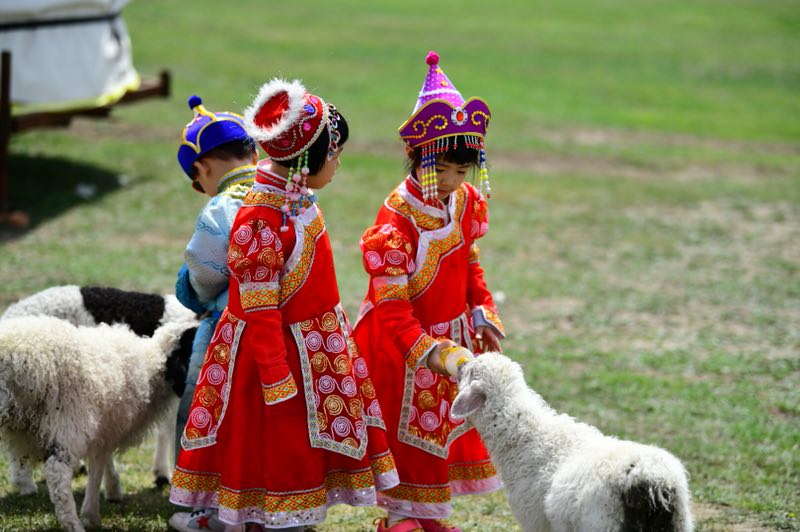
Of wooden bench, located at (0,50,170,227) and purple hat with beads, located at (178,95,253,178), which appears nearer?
purple hat with beads, located at (178,95,253,178)

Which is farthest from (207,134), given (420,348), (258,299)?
(420,348)

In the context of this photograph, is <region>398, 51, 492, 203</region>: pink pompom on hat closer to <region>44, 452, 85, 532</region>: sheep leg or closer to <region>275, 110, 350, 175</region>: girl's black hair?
<region>275, 110, 350, 175</region>: girl's black hair

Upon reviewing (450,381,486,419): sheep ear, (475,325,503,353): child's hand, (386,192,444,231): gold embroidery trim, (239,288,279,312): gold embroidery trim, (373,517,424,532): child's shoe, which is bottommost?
(373,517,424,532): child's shoe

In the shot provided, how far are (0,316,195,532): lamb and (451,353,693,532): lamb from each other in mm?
1570

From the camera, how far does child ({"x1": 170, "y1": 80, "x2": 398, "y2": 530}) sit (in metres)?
3.63

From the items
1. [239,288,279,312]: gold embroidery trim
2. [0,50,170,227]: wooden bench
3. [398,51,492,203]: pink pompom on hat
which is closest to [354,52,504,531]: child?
[398,51,492,203]: pink pompom on hat

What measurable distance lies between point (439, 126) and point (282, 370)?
1.22m

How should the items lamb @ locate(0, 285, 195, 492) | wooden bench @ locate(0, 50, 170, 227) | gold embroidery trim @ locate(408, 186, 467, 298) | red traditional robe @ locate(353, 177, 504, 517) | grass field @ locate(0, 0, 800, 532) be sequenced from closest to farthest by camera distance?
1. red traditional robe @ locate(353, 177, 504, 517)
2. gold embroidery trim @ locate(408, 186, 467, 298)
3. lamb @ locate(0, 285, 195, 492)
4. grass field @ locate(0, 0, 800, 532)
5. wooden bench @ locate(0, 50, 170, 227)

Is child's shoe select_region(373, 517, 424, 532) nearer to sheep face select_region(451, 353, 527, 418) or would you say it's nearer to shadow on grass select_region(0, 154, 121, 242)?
sheep face select_region(451, 353, 527, 418)

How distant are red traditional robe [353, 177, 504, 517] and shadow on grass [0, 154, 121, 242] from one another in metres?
6.47

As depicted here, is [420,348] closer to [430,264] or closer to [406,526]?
[430,264]

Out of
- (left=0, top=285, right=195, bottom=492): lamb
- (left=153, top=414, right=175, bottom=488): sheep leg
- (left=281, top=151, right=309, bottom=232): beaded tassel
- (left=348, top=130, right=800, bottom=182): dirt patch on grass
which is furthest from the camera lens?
(left=348, top=130, right=800, bottom=182): dirt patch on grass

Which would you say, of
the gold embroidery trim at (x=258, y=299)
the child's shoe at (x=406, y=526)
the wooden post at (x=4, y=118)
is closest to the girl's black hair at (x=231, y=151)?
the gold embroidery trim at (x=258, y=299)

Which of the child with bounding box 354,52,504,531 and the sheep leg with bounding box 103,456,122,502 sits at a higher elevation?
the child with bounding box 354,52,504,531
